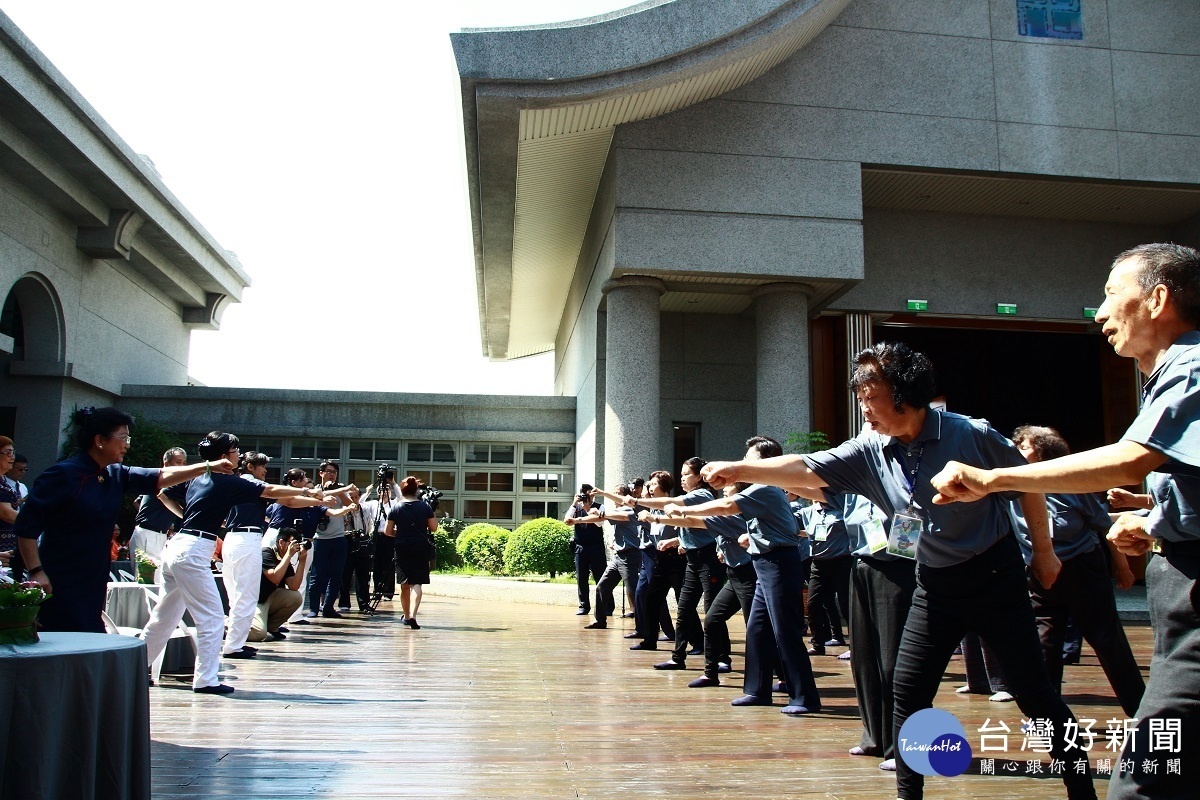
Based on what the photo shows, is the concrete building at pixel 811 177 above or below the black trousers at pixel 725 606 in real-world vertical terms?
above

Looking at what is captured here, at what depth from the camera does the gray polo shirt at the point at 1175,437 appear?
216 cm

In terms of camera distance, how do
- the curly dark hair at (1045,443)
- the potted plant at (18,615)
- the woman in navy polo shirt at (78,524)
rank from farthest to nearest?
the curly dark hair at (1045,443) < the woman in navy polo shirt at (78,524) < the potted plant at (18,615)

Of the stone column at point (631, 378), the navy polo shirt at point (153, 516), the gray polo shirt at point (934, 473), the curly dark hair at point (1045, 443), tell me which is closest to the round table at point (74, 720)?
the gray polo shirt at point (934, 473)

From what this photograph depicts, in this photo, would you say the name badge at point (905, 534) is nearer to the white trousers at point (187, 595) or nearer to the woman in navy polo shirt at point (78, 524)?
the woman in navy polo shirt at point (78, 524)

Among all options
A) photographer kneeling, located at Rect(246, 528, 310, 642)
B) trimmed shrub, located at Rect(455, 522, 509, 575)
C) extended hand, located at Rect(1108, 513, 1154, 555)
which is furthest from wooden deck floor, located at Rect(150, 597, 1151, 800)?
trimmed shrub, located at Rect(455, 522, 509, 575)

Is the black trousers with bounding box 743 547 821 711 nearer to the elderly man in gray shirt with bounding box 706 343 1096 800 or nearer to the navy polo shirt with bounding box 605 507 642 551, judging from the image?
the elderly man in gray shirt with bounding box 706 343 1096 800

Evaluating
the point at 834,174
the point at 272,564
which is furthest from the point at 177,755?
the point at 834,174

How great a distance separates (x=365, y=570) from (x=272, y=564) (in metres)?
3.72

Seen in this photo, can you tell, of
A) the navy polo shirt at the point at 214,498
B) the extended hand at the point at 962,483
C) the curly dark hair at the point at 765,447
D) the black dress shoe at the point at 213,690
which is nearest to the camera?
the extended hand at the point at 962,483

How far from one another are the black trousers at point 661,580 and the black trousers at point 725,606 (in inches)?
54.7

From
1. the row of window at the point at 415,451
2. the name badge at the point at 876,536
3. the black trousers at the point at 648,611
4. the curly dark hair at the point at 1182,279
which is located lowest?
the black trousers at the point at 648,611

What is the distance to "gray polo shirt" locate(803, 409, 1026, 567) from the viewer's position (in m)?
3.23

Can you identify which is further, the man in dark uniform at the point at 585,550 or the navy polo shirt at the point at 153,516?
the man in dark uniform at the point at 585,550

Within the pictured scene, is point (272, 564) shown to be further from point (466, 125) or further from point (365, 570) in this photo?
point (466, 125)
